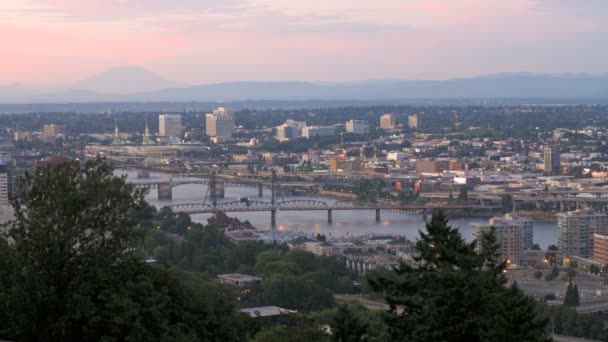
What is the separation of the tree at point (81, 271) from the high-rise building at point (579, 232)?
10.5m

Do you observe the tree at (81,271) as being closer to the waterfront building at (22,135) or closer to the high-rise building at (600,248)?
the high-rise building at (600,248)

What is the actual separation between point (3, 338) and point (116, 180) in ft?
2.29

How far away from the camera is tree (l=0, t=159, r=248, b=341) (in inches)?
178

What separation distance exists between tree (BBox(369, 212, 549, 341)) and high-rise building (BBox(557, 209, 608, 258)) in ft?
33.8

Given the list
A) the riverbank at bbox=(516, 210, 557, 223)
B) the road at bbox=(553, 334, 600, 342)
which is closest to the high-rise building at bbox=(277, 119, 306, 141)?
the riverbank at bbox=(516, 210, 557, 223)

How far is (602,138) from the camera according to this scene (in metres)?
37.0

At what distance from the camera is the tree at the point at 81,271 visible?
4527 millimetres

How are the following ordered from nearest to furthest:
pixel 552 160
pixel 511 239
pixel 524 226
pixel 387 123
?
pixel 511 239 → pixel 524 226 → pixel 552 160 → pixel 387 123

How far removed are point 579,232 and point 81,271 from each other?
11456 millimetres

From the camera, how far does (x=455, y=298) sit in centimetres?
439

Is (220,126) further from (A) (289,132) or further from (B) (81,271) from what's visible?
(B) (81,271)

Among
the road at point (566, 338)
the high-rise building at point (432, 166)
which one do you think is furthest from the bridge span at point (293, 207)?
the road at point (566, 338)

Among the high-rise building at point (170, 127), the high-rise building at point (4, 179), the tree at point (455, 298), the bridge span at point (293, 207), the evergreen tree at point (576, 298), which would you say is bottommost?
the high-rise building at point (170, 127)

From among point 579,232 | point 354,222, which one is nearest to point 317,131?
point 354,222
